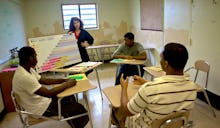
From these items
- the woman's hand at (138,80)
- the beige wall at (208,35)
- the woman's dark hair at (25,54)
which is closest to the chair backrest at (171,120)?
the woman's hand at (138,80)

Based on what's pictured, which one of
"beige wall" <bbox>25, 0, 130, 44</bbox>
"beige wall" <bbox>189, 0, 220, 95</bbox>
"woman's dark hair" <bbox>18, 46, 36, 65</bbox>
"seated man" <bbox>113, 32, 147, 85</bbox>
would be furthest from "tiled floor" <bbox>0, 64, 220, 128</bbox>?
"beige wall" <bbox>25, 0, 130, 44</bbox>

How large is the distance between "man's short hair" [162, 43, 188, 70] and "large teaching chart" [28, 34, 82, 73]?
2150mm

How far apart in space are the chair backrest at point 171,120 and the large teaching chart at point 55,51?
6.94 feet

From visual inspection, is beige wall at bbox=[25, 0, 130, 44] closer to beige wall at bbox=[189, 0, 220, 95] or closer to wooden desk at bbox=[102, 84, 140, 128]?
beige wall at bbox=[189, 0, 220, 95]

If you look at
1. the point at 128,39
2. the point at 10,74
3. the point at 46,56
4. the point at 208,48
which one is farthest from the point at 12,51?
the point at 208,48

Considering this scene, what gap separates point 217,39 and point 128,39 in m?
1.41

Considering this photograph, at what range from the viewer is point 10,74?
10.7 feet

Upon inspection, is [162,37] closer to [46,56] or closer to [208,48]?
[208,48]

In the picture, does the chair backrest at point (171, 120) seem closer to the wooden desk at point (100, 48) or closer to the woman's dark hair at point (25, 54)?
the woman's dark hair at point (25, 54)

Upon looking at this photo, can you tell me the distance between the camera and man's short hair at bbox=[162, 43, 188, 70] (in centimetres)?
126

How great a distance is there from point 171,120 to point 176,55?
1.37 ft

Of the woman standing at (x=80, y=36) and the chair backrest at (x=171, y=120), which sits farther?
the woman standing at (x=80, y=36)

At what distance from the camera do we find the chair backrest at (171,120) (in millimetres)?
1306

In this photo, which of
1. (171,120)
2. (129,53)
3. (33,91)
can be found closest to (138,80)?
(171,120)
